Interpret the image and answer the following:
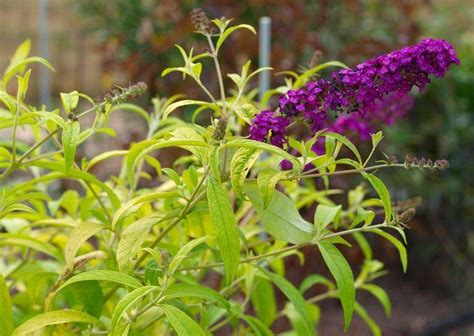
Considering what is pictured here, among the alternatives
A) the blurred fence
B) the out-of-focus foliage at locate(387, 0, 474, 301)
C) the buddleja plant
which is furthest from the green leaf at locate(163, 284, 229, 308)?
the blurred fence

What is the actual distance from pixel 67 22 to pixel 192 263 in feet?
22.1

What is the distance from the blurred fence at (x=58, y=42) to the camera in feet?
24.2

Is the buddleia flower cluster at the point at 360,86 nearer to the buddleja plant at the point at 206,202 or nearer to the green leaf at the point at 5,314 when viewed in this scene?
the buddleja plant at the point at 206,202

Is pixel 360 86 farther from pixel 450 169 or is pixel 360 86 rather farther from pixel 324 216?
pixel 450 169

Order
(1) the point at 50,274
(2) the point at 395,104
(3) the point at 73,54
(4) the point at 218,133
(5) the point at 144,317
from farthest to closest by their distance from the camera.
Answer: (3) the point at 73,54
(2) the point at 395,104
(1) the point at 50,274
(5) the point at 144,317
(4) the point at 218,133

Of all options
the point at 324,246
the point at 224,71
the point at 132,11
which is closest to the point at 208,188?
the point at 324,246

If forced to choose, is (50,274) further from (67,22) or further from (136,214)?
(67,22)

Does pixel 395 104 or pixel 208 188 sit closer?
pixel 208 188

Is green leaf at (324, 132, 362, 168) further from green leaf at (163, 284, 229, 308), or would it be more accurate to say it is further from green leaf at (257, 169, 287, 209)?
green leaf at (163, 284, 229, 308)

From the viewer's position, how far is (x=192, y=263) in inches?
58.8

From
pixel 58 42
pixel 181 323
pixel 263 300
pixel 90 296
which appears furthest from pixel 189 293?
pixel 58 42

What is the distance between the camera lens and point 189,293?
3.76 feet

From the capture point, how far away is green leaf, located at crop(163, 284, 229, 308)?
1.12m

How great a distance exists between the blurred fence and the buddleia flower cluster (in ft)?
18.7
